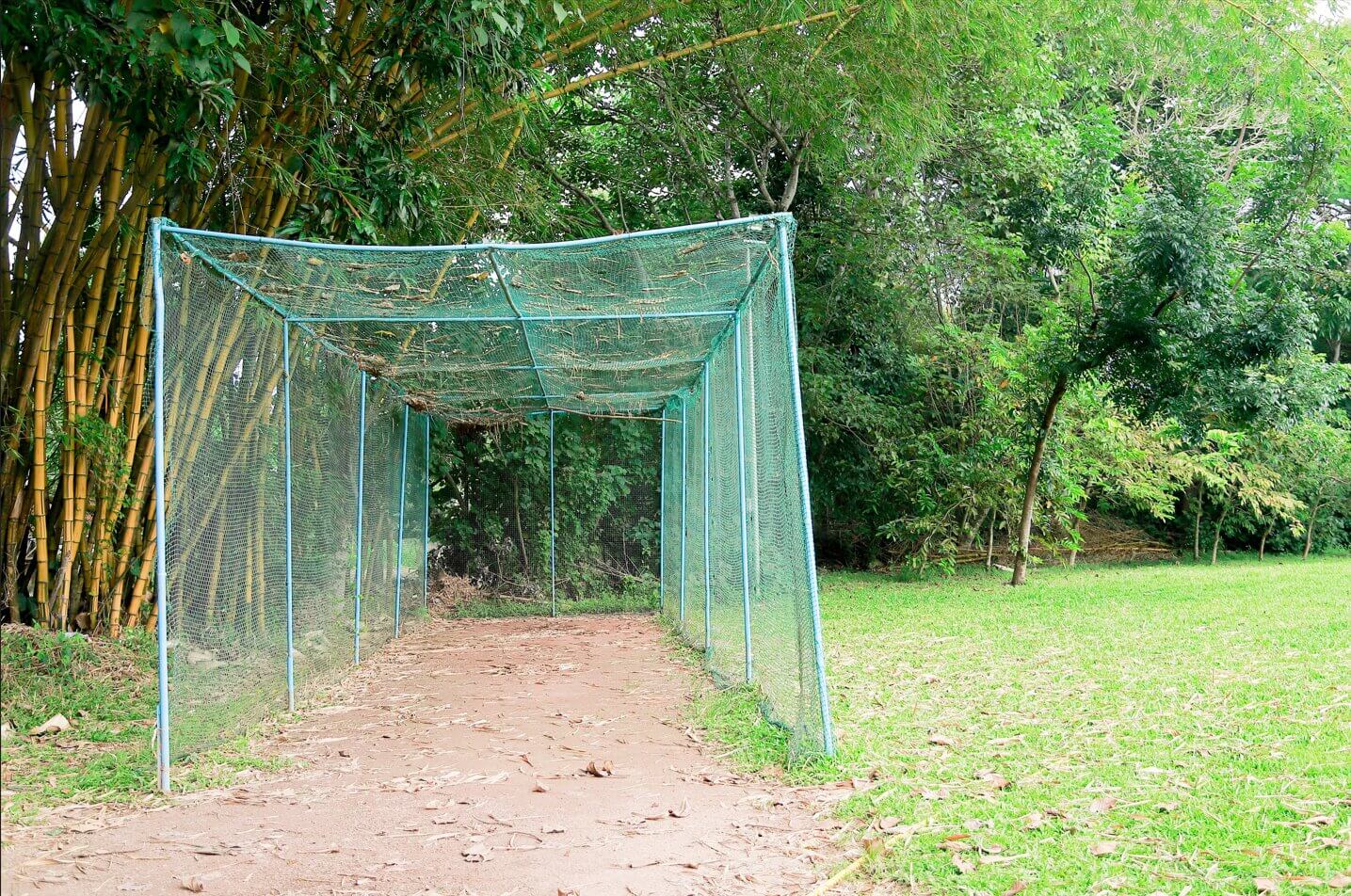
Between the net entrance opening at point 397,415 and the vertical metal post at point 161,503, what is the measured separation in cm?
1

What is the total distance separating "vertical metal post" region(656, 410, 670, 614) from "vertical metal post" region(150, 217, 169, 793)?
18.8 feet

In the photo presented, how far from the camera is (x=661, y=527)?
10383 mm

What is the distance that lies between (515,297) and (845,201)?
6111mm

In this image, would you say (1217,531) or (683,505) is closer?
(683,505)

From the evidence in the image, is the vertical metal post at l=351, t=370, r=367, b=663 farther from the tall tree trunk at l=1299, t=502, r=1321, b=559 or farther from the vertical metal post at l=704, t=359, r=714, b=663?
the tall tree trunk at l=1299, t=502, r=1321, b=559

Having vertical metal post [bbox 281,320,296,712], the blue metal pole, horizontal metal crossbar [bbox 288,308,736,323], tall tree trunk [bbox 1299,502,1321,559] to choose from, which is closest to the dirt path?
vertical metal post [bbox 281,320,296,712]

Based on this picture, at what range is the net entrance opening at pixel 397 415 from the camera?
4238 millimetres

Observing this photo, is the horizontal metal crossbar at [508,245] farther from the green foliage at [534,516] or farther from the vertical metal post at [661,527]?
the green foliage at [534,516]

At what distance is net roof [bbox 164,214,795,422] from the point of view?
166 inches

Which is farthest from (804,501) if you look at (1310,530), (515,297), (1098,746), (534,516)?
(1310,530)

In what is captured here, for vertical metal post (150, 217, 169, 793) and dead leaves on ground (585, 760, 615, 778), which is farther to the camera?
dead leaves on ground (585, 760, 615, 778)

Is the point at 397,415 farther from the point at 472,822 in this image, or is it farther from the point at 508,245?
the point at 472,822

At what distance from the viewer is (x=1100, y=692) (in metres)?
5.16

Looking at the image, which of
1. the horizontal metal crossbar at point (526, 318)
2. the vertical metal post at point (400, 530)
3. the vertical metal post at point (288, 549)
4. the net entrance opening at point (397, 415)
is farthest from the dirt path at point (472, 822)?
the vertical metal post at point (400, 530)
